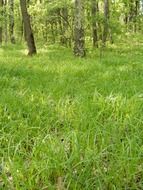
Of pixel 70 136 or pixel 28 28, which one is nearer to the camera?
pixel 70 136

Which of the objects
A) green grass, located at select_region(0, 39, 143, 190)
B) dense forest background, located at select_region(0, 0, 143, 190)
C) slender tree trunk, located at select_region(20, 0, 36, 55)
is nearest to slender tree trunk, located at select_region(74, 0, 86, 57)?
slender tree trunk, located at select_region(20, 0, 36, 55)

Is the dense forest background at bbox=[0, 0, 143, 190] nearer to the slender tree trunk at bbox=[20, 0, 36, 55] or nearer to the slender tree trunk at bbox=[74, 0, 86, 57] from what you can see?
the slender tree trunk at bbox=[74, 0, 86, 57]

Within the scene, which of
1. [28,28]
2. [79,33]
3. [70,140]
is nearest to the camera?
[70,140]

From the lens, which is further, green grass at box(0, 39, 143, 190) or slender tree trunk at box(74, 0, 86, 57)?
slender tree trunk at box(74, 0, 86, 57)

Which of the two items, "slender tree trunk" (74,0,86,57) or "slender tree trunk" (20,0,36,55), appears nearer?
"slender tree trunk" (74,0,86,57)

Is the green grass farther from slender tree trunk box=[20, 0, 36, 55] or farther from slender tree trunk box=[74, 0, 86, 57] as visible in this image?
slender tree trunk box=[20, 0, 36, 55]

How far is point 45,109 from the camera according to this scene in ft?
16.3

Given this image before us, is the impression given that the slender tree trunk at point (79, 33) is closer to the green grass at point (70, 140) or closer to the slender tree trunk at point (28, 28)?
the slender tree trunk at point (28, 28)

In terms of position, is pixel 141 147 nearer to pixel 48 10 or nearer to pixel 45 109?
pixel 45 109

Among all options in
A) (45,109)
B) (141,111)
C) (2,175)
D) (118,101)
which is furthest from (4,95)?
(2,175)

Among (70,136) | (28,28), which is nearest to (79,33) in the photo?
(28,28)

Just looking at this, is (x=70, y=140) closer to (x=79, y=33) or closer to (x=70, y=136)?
(x=70, y=136)

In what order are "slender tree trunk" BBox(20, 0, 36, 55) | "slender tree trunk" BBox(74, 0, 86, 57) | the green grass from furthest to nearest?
"slender tree trunk" BBox(20, 0, 36, 55) → "slender tree trunk" BBox(74, 0, 86, 57) → the green grass

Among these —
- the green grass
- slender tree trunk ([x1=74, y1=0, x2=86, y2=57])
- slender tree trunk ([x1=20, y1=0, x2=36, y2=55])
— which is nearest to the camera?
the green grass
